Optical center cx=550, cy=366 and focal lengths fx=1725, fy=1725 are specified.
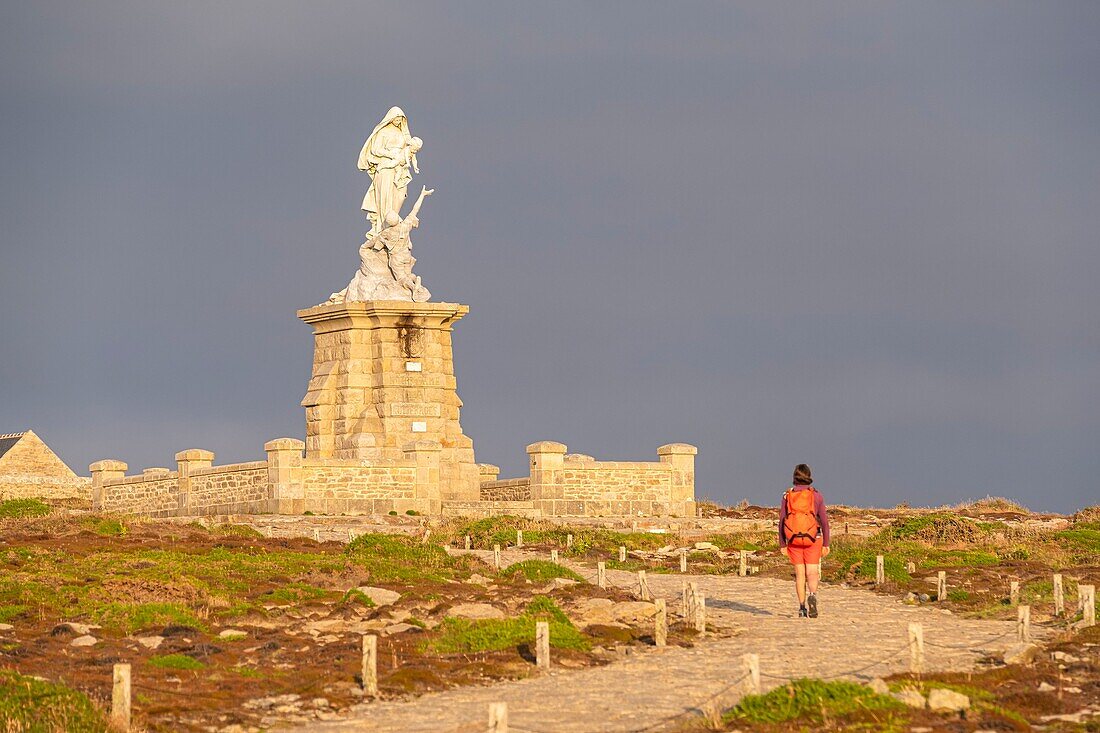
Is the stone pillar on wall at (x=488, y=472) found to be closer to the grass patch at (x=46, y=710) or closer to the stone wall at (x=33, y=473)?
the stone wall at (x=33, y=473)

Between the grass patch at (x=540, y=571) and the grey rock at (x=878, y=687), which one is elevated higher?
the grass patch at (x=540, y=571)

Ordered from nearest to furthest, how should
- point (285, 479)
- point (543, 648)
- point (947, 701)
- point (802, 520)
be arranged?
point (947, 701)
point (543, 648)
point (802, 520)
point (285, 479)

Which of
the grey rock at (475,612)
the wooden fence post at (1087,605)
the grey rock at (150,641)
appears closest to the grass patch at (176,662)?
the grey rock at (150,641)

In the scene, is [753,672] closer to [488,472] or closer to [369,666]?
[369,666]

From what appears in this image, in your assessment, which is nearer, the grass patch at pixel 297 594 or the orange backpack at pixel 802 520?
the orange backpack at pixel 802 520

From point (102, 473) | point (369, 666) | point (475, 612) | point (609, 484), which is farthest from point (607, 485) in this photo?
point (369, 666)

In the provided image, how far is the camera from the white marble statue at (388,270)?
39.3m

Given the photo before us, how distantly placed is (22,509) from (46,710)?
2643 cm

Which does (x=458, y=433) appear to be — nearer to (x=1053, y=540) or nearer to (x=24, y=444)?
(x=1053, y=540)

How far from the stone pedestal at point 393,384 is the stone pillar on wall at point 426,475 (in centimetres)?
121

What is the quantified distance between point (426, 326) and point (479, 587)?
16008mm

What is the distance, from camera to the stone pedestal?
1507 inches

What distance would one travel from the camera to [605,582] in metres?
23.4

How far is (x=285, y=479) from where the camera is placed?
35.3m
